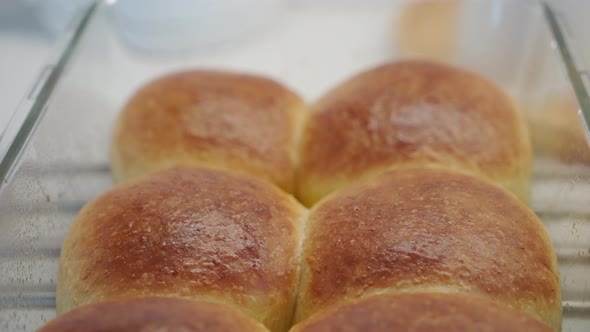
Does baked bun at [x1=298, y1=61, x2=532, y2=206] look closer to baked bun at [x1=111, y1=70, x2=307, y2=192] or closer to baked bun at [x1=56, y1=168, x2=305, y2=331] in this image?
baked bun at [x1=111, y1=70, x2=307, y2=192]

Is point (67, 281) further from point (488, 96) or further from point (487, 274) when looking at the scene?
point (488, 96)

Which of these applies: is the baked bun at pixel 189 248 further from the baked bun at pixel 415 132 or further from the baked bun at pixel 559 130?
the baked bun at pixel 559 130

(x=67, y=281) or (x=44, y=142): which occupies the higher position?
(x=44, y=142)

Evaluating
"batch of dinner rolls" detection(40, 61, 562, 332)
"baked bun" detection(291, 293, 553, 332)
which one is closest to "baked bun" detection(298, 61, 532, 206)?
"batch of dinner rolls" detection(40, 61, 562, 332)

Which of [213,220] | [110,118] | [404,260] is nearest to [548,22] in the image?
[404,260]

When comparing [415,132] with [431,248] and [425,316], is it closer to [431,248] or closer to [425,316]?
[431,248]

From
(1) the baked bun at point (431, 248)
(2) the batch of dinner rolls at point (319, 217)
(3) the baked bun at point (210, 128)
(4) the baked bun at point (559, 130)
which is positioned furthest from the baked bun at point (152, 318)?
(4) the baked bun at point (559, 130)
